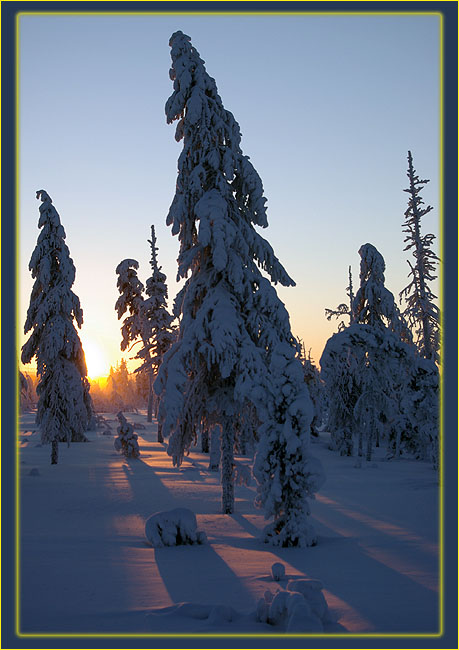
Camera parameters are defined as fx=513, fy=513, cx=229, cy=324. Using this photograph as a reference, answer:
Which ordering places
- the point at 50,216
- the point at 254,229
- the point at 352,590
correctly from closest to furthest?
the point at 352,590, the point at 254,229, the point at 50,216

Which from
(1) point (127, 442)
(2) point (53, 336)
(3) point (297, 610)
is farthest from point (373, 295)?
(3) point (297, 610)

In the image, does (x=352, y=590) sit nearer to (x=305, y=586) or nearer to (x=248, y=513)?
(x=305, y=586)

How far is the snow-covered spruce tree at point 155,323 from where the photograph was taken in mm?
36656

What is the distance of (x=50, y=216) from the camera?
2475 cm

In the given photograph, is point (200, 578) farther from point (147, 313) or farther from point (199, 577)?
point (147, 313)

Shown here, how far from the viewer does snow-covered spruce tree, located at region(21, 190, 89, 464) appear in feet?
79.4

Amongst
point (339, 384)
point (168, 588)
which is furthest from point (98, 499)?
point (339, 384)

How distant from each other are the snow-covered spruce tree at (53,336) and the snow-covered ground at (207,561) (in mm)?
4421

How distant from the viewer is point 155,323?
37.2 meters

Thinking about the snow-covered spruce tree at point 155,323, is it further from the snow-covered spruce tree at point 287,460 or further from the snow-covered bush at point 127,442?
the snow-covered spruce tree at point 287,460

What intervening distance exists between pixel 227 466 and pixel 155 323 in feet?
76.8

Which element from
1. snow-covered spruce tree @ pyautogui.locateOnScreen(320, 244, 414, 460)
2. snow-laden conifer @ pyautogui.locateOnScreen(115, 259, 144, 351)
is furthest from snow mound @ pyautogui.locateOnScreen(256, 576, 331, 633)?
snow-laden conifer @ pyautogui.locateOnScreen(115, 259, 144, 351)

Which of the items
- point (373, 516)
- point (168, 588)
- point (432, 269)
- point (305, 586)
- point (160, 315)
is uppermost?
point (432, 269)

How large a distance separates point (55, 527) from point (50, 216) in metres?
16.2
